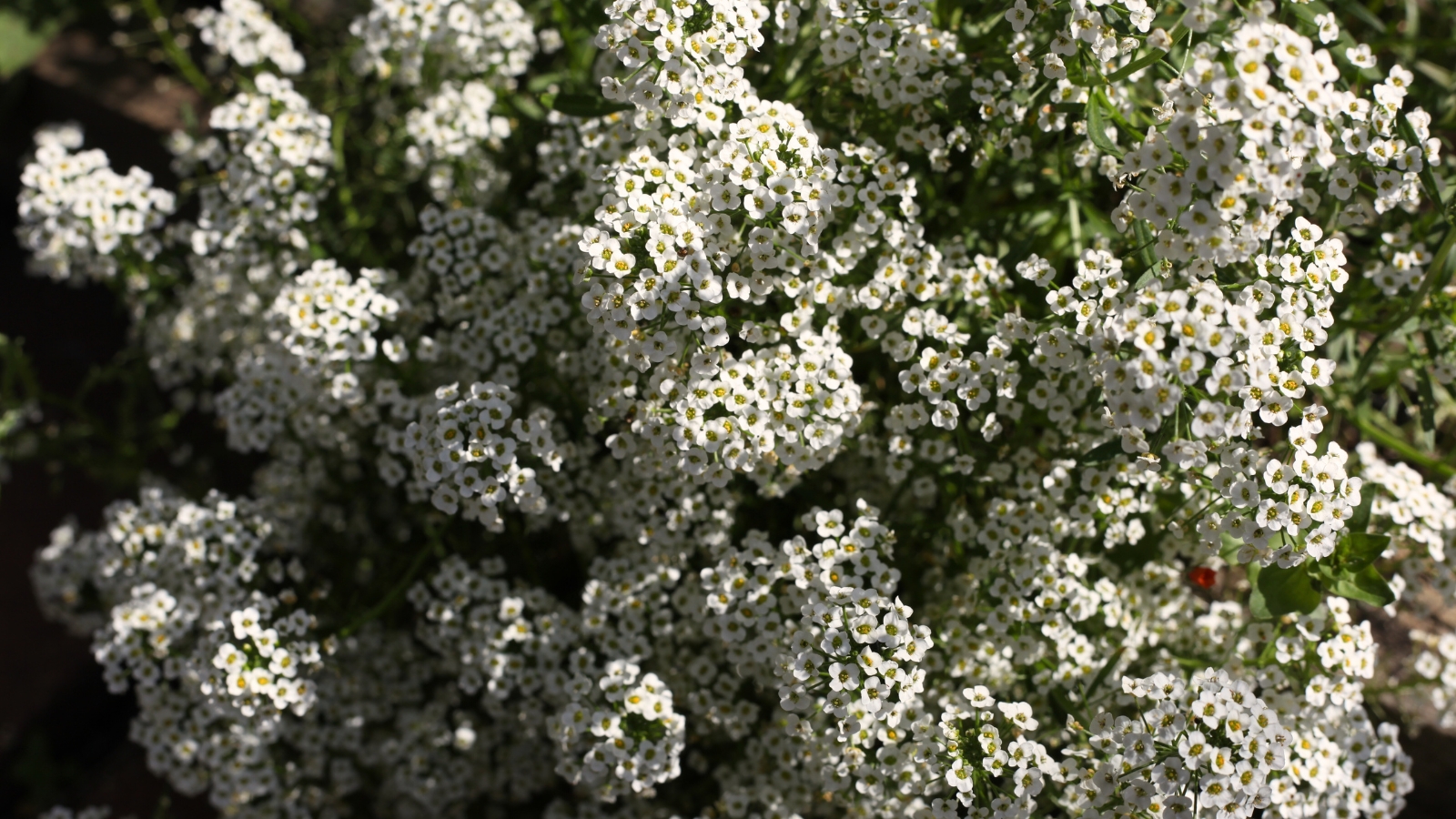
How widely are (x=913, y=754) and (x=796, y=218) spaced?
54.5 inches

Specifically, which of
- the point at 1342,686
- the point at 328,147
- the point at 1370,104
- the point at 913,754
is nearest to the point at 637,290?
the point at 913,754

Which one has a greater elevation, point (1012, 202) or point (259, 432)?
point (1012, 202)

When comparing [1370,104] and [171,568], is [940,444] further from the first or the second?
[171,568]

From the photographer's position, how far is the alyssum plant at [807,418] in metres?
2.39

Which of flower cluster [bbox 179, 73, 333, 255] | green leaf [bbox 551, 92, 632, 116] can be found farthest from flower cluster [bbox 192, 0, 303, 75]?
green leaf [bbox 551, 92, 632, 116]

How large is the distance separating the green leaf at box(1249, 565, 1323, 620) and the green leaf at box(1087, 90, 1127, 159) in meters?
1.10

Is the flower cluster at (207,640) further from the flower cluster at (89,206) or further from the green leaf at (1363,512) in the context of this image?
the green leaf at (1363,512)

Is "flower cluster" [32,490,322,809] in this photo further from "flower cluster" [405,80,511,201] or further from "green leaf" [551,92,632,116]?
"green leaf" [551,92,632,116]

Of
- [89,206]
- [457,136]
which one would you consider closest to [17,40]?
[89,206]

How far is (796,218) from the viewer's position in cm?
242

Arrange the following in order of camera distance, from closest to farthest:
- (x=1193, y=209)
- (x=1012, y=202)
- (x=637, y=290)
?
1. (x=1193, y=209)
2. (x=637, y=290)
3. (x=1012, y=202)

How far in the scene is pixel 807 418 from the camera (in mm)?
2672

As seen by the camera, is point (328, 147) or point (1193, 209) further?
point (328, 147)

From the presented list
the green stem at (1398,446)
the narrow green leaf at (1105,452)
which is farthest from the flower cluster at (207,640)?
the green stem at (1398,446)
